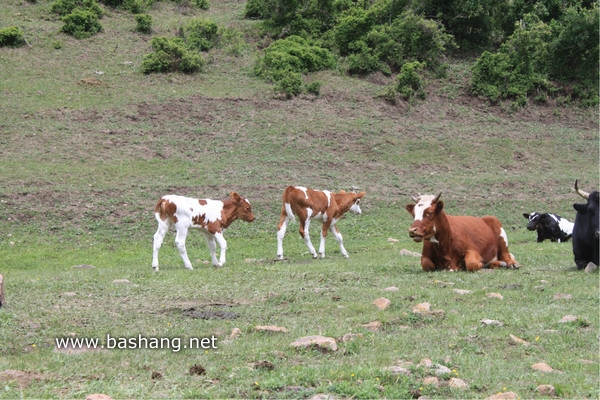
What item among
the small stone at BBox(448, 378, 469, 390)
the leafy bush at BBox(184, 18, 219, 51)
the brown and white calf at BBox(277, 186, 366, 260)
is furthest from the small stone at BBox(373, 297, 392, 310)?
the leafy bush at BBox(184, 18, 219, 51)

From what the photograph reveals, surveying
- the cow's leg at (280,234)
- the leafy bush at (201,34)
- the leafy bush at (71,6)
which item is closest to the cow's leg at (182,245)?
the cow's leg at (280,234)

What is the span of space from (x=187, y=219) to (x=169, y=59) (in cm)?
2397

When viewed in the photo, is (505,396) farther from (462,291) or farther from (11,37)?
(11,37)

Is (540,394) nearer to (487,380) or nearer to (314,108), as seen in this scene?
(487,380)

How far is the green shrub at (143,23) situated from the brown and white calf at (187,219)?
2889 cm

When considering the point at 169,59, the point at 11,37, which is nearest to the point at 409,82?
the point at 169,59

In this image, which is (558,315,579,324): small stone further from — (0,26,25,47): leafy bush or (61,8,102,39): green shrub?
(61,8,102,39): green shrub

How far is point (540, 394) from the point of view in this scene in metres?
6.86

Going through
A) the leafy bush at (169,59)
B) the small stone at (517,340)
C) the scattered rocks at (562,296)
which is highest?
the leafy bush at (169,59)

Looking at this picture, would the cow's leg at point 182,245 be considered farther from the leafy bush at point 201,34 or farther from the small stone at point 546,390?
the leafy bush at point 201,34

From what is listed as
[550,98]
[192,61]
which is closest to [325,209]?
[192,61]

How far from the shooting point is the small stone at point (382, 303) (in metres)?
10.5

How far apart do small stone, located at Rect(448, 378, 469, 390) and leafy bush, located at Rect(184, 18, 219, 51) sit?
37138 millimetres

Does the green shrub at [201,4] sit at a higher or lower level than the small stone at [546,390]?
higher
